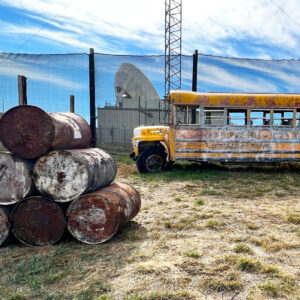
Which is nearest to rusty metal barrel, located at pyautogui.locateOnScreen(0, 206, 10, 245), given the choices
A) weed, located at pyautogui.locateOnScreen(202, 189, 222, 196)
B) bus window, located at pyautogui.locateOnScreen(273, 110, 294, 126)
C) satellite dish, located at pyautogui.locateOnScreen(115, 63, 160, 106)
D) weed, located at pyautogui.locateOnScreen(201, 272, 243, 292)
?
weed, located at pyautogui.locateOnScreen(201, 272, 243, 292)

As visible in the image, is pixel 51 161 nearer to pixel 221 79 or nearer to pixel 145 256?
pixel 145 256

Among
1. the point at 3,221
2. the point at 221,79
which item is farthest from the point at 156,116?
the point at 3,221

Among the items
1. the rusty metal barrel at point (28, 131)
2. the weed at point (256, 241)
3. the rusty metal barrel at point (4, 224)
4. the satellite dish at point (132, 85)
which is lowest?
the weed at point (256, 241)

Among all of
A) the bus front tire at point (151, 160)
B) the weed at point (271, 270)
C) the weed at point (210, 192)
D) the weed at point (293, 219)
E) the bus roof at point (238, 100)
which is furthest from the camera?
the bus front tire at point (151, 160)

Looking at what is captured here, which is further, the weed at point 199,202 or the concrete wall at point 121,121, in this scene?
the concrete wall at point 121,121

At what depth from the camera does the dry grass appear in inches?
91.4

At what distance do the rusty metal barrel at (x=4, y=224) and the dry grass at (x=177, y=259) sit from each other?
13cm

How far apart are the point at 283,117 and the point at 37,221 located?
25.3 feet

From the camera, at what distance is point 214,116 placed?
8500mm

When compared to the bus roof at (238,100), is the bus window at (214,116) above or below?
below

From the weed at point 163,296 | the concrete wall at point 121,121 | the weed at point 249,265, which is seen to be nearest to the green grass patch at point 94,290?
the weed at point 163,296

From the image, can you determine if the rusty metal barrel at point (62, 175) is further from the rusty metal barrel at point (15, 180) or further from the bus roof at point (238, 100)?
the bus roof at point (238, 100)

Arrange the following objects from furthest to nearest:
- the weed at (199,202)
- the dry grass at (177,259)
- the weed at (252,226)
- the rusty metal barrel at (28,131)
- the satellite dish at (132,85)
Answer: the satellite dish at (132,85) → the weed at (199,202) → the weed at (252,226) → the rusty metal barrel at (28,131) → the dry grass at (177,259)

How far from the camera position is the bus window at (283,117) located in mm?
8415
